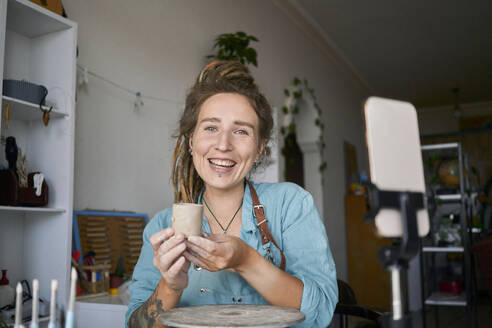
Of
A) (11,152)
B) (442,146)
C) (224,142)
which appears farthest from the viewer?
(442,146)

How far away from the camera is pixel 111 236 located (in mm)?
2562

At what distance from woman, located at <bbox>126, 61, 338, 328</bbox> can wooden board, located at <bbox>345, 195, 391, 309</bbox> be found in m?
4.67

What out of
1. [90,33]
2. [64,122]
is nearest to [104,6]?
[90,33]

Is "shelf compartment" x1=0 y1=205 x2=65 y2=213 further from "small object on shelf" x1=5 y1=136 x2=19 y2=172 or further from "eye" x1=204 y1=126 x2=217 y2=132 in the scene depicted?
"eye" x1=204 y1=126 x2=217 y2=132

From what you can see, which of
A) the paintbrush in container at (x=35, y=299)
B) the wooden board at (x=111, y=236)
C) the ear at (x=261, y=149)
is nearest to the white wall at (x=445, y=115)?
the wooden board at (x=111, y=236)

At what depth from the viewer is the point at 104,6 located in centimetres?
270

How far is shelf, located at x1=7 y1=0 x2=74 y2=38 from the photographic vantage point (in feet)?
6.42

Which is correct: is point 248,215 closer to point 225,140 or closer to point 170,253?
point 225,140

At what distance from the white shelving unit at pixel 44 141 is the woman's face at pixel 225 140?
2.98 ft

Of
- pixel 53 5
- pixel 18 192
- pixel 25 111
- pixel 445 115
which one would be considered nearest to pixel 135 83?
pixel 53 5

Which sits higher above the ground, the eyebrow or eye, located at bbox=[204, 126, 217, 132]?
the eyebrow

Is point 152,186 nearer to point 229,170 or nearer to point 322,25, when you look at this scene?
point 229,170

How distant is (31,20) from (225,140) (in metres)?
1.26

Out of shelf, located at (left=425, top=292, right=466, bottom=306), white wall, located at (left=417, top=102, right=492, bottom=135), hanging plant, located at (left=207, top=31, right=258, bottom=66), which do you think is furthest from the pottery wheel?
white wall, located at (left=417, top=102, right=492, bottom=135)
